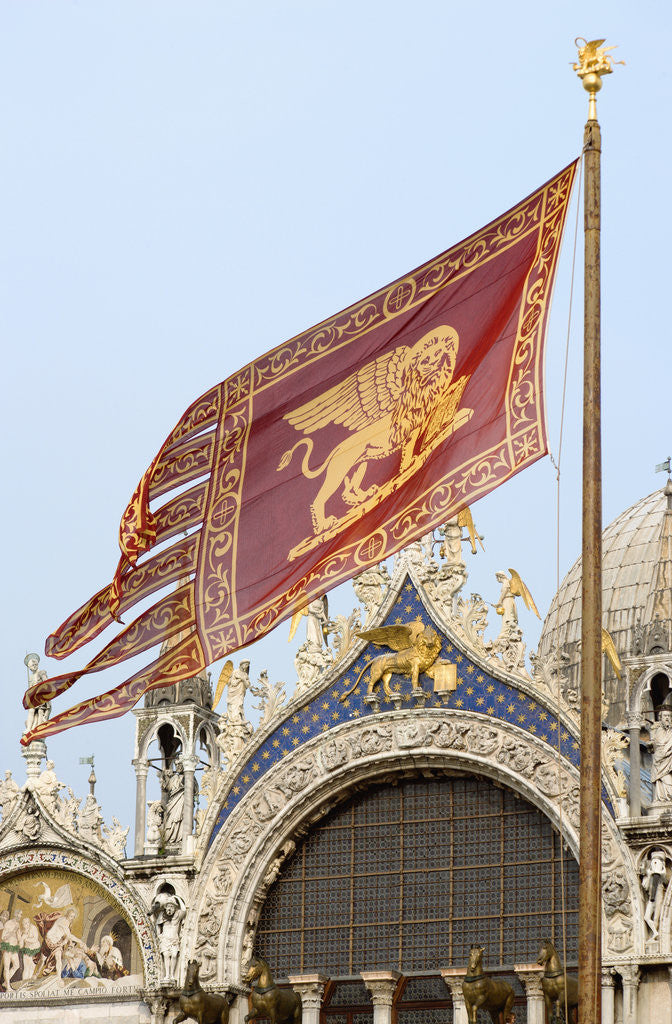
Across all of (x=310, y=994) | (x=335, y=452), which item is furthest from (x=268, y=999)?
(x=335, y=452)

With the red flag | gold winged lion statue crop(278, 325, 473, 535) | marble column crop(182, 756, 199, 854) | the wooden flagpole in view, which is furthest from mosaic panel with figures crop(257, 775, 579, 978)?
the wooden flagpole

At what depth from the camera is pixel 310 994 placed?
1179 inches

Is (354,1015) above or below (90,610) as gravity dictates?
below

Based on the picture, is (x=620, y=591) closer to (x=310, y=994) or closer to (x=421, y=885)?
(x=421, y=885)

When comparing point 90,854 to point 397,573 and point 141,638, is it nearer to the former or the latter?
point 397,573

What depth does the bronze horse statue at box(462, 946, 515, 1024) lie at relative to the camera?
28.1m

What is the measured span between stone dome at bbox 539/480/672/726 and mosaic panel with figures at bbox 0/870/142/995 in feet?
40.7

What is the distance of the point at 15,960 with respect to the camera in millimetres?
32719

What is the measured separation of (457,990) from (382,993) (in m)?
1.22

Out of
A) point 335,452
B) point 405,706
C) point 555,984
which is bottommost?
point 555,984

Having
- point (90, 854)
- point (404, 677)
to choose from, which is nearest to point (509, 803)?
point (404, 677)

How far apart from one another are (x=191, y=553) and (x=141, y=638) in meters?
1.24

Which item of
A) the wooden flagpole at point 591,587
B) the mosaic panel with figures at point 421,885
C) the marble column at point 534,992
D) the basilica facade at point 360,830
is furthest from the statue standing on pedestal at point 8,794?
the wooden flagpole at point 591,587

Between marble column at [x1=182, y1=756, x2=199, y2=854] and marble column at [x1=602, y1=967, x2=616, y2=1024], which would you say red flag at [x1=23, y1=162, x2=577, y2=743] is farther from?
marble column at [x1=602, y1=967, x2=616, y2=1024]
